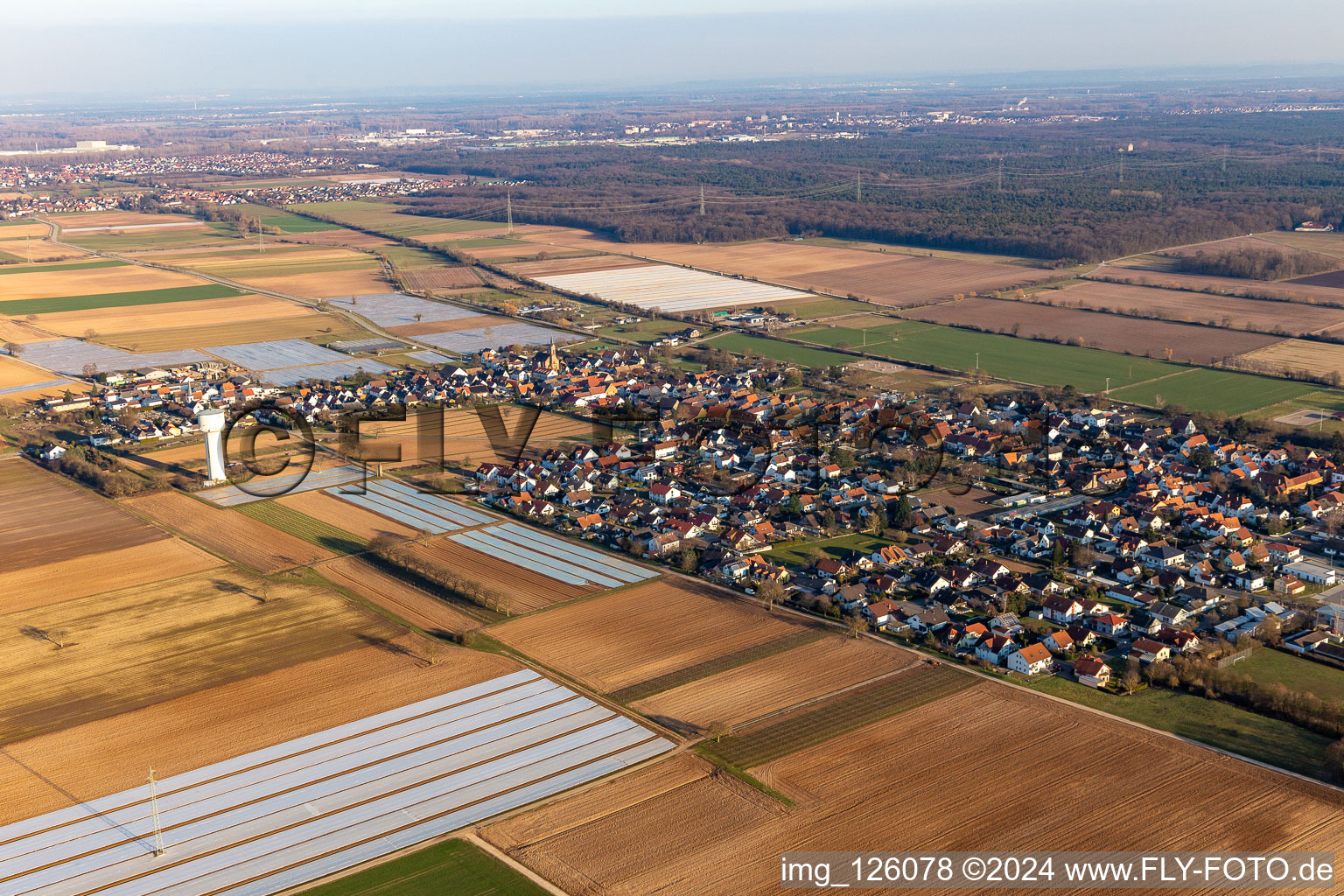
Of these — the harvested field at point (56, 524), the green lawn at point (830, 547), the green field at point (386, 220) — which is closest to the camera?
the green lawn at point (830, 547)

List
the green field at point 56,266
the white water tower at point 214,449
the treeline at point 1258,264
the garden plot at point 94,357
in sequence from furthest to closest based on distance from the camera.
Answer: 1. the green field at point 56,266
2. the treeline at point 1258,264
3. the garden plot at point 94,357
4. the white water tower at point 214,449

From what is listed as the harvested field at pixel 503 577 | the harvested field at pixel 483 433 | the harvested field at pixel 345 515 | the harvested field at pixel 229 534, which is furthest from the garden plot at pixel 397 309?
the harvested field at pixel 503 577

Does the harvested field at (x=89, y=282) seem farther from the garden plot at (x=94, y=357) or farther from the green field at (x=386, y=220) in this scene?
the green field at (x=386, y=220)

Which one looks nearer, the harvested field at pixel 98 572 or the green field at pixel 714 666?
the green field at pixel 714 666

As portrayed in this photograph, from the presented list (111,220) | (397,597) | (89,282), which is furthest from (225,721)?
(111,220)

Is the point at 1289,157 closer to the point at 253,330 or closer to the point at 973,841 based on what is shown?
Answer: the point at 253,330

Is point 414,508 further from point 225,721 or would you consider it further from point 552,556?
point 225,721
